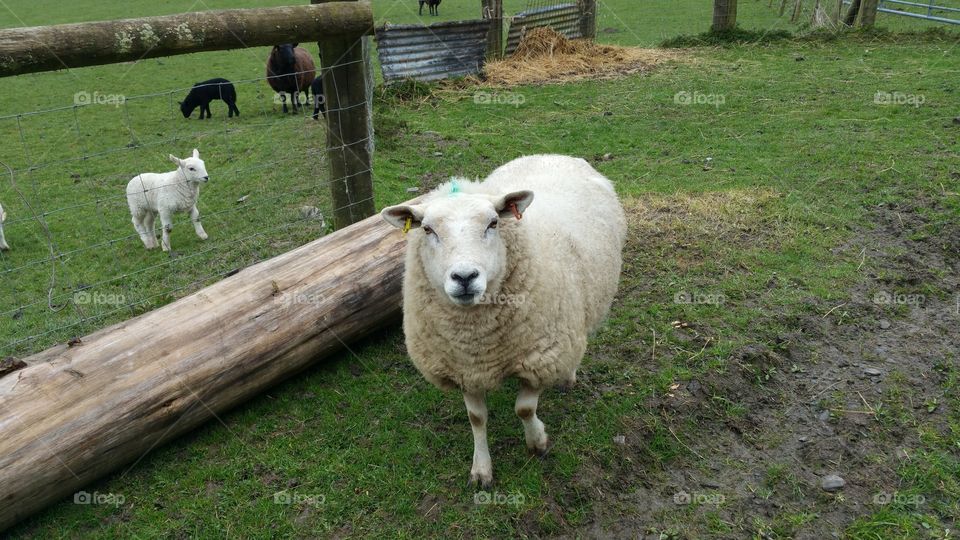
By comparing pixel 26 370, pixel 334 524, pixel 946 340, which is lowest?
pixel 334 524

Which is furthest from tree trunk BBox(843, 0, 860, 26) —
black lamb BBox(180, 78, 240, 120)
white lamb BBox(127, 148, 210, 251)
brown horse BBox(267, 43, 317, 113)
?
white lamb BBox(127, 148, 210, 251)

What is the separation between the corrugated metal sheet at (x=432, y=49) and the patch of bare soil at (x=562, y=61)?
19.0 inches

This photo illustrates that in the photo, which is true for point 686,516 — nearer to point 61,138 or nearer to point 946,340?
point 946,340

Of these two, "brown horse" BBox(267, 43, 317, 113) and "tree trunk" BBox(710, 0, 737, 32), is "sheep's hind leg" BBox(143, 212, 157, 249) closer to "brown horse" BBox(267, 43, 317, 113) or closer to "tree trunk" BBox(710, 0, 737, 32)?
"brown horse" BBox(267, 43, 317, 113)

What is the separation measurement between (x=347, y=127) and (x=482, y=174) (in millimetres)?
2743

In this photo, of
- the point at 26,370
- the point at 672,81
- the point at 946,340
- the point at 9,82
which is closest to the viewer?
the point at 26,370

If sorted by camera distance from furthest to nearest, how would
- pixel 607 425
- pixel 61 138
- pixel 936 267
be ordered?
pixel 61 138
pixel 936 267
pixel 607 425

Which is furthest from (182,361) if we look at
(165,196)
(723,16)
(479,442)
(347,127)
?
(723,16)

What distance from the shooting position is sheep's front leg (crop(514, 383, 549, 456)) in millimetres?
3494

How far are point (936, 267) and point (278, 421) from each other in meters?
5.11

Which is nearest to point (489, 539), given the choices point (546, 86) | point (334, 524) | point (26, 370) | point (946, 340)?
point (334, 524)

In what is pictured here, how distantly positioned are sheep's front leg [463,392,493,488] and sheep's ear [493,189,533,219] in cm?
98

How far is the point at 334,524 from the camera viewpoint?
10.9 feet

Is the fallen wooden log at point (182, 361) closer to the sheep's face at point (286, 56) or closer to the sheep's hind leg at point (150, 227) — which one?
the sheep's hind leg at point (150, 227)
